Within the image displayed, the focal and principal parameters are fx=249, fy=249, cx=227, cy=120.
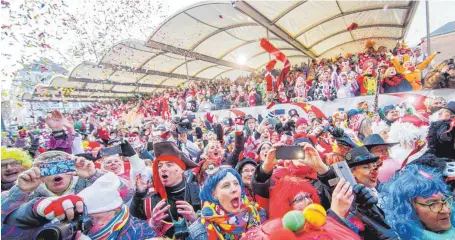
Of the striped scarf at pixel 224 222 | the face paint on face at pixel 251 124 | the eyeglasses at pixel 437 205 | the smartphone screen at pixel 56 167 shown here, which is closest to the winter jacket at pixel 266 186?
the striped scarf at pixel 224 222

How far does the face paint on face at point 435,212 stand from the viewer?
61.0 inches

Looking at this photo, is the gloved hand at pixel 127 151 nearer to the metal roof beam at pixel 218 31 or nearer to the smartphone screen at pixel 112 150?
the smartphone screen at pixel 112 150

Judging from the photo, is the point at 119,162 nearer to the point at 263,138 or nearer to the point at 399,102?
the point at 263,138

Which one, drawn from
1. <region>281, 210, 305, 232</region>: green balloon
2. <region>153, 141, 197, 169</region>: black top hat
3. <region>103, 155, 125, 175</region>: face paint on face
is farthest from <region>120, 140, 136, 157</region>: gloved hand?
<region>281, 210, 305, 232</region>: green balloon

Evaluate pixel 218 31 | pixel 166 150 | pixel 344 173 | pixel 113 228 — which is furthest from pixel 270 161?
pixel 218 31

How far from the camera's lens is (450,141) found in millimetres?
2455

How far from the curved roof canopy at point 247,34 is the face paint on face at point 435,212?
267 inches

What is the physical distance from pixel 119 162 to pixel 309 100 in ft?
19.4

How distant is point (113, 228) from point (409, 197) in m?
1.96

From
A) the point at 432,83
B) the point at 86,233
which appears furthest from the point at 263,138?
the point at 432,83

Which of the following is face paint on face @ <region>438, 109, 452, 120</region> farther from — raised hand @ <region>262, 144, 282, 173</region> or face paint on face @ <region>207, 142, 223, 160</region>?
face paint on face @ <region>207, 142, 223, 160</region>

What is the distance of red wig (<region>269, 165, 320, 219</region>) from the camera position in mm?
1988

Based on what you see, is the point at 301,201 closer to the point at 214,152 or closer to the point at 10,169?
the point at 214,152

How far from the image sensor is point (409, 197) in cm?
164
